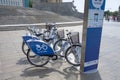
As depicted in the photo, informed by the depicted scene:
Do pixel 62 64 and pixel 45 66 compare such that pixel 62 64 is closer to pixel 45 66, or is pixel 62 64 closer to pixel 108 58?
pixel 45 66

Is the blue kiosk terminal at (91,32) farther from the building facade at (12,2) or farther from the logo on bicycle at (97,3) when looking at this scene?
the building facade at (12,2)

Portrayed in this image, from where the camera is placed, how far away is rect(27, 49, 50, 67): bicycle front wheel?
4542mm

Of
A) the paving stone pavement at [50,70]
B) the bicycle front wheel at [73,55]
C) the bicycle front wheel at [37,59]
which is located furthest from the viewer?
the bicycle front wheel at [73,55]

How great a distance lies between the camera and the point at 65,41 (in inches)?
200

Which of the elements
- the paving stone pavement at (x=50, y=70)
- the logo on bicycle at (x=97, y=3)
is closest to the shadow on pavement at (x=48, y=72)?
the paving stone pavement at (x=50, y=70)

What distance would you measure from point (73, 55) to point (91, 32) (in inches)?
47.2

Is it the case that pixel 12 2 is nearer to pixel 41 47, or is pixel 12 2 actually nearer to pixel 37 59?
pixel 37 59

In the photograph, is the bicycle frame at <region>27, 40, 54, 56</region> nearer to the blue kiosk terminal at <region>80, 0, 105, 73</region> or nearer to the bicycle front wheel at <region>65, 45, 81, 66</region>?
the bicycle front wheel at <region>65, 45, 81, 66</region>

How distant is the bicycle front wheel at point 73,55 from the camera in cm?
466

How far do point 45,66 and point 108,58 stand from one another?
233 centimetres

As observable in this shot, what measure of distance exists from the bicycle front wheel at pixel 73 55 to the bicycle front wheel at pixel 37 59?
0.64 meters

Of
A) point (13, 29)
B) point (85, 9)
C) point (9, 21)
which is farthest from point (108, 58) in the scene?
point (9, 21)

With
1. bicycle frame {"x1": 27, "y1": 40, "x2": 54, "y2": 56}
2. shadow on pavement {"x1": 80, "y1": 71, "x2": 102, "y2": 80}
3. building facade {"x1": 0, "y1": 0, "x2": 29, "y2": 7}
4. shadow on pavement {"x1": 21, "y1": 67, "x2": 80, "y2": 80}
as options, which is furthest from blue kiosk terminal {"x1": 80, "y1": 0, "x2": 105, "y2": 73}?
building facade {"x1": 0, "y1": 0, "x2": 29, "y2": 7}

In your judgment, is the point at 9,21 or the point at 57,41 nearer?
the point at 57,41
